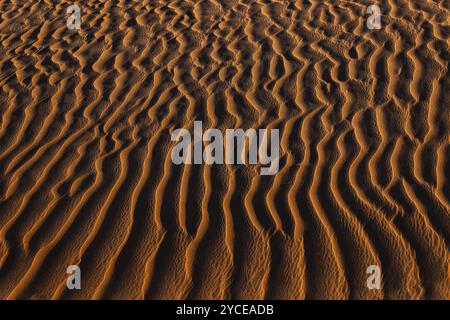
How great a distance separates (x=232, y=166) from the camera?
461cm

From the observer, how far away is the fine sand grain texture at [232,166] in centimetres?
365

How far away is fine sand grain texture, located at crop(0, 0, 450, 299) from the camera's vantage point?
3.65 meters

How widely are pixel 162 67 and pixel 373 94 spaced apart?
7.69 ft

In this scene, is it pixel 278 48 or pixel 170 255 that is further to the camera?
pixel 278 48

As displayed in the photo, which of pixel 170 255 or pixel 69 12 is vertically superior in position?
pixel 170 255

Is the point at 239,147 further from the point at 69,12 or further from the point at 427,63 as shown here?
the point at 69,12

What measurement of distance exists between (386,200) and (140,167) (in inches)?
78.7

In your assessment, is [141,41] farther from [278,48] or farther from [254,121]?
[254,121]

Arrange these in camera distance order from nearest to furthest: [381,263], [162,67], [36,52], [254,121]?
1. [381,263]
2. [254,121]
3. [162,67]
4. [36,52]

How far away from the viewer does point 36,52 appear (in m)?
6.83

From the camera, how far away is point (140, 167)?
4660mm

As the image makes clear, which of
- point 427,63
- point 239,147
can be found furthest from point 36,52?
point 427,63
